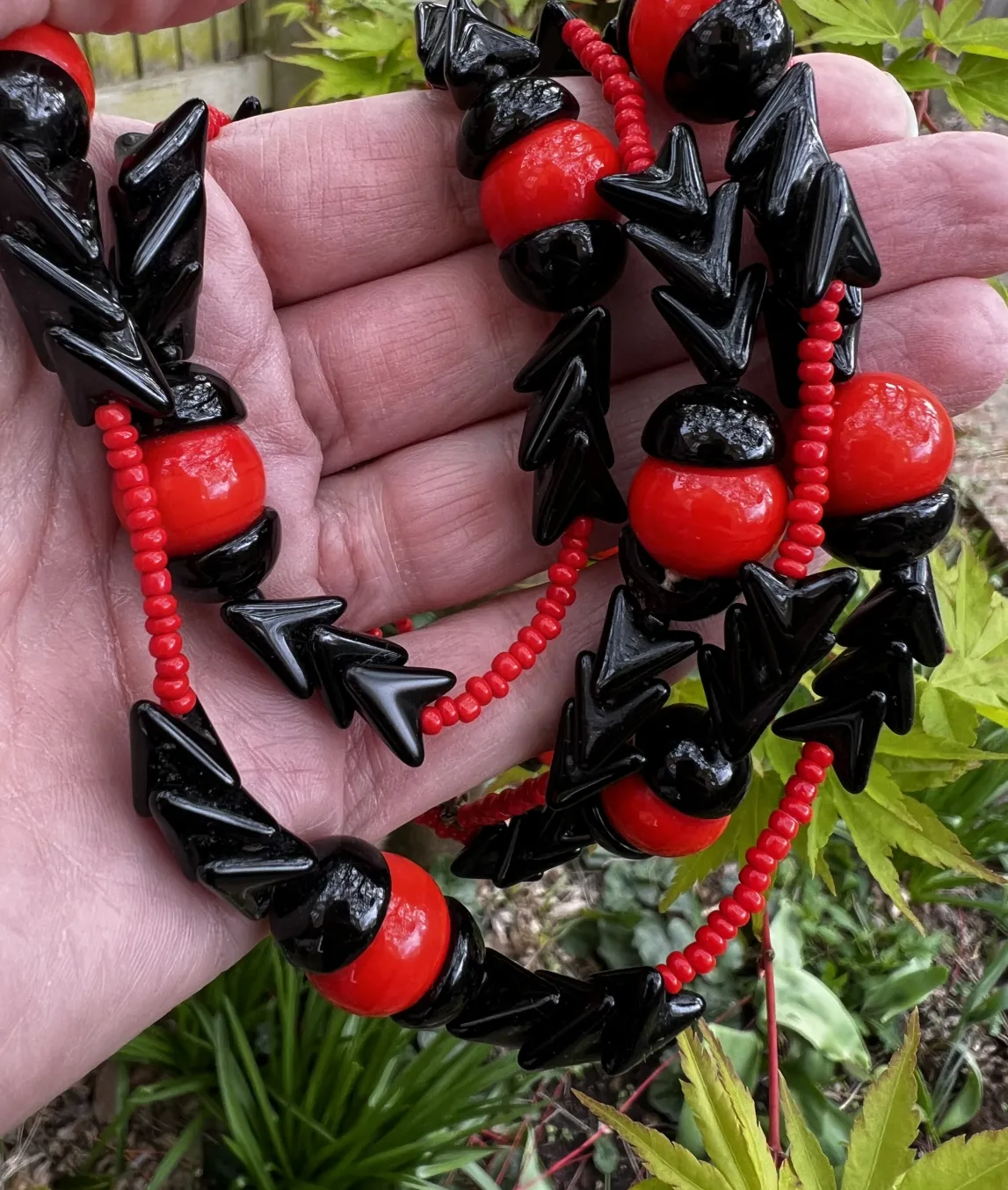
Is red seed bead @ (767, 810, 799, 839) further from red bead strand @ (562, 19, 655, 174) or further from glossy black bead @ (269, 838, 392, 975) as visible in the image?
red bead strand @ (562, 19, 655, 174)

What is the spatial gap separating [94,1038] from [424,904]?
0.33 m

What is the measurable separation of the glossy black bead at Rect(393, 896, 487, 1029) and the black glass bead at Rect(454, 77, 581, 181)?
0.81m

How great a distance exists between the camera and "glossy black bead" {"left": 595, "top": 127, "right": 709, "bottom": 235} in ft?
3.13

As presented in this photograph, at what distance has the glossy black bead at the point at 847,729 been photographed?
3.31 ft

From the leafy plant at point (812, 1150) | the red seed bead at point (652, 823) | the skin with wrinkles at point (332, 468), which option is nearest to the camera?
the leafy plant at point (812, 1150)

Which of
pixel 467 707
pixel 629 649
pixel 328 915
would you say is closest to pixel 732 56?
pixel 629 649

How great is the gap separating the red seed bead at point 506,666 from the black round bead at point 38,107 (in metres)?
0.63

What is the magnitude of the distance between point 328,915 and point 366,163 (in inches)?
32.9

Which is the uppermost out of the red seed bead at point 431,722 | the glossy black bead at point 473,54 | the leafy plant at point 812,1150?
the glossy black bead at point 473,54

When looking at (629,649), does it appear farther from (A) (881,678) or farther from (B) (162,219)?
(B) (162,219)

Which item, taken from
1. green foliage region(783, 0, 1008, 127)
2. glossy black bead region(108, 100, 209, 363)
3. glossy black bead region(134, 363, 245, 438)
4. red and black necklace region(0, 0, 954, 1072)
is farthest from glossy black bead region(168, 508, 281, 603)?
green foliage region(783, 0, 1008, 127)

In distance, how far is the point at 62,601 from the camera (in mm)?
1005

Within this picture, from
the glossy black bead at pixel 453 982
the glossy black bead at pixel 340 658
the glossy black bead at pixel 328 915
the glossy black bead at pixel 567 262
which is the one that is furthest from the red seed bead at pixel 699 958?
the glossy black bead at pixel 567 262

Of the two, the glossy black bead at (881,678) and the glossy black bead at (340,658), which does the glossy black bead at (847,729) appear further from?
the glossy black bead at (340,658)
